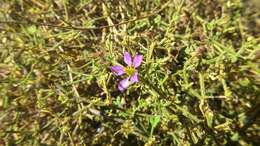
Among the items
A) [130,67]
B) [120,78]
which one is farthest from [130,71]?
[120,78]

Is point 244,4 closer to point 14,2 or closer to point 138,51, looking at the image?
point 138,51

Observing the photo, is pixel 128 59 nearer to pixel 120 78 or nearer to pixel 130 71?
pixel 130 71

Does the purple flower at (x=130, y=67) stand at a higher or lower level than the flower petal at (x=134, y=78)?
higher

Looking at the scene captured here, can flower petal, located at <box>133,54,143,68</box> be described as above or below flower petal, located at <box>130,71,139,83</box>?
above

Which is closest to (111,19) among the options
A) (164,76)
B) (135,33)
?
(135,33)

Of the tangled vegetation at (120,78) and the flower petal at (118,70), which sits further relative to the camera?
the tangled vegetation at (120,78)

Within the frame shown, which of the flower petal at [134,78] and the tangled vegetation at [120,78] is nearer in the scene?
the flower petal at [134,78]

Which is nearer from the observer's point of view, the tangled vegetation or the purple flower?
the purple flower

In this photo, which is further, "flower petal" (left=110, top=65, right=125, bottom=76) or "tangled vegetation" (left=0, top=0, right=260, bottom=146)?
"tangled vegetation" (left=0, top=0, right=260, bottom=146)
